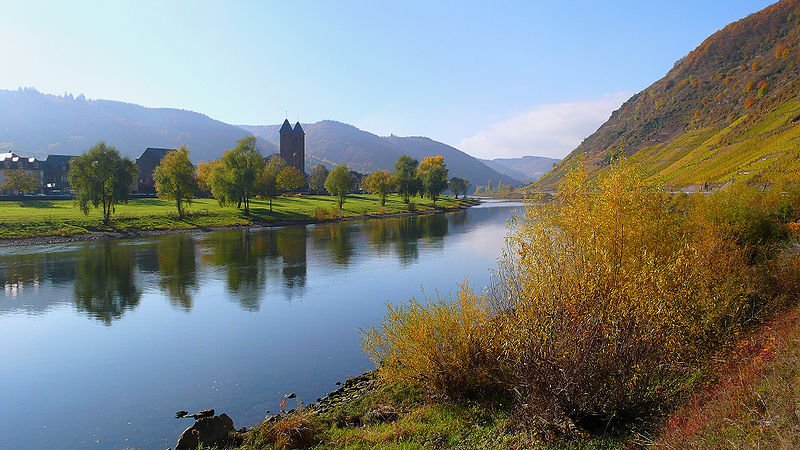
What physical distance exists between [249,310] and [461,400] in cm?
1780

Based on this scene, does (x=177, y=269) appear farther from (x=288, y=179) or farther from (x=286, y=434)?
(x=288, y=179)

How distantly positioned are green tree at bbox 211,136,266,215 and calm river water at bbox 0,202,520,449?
25.4 m

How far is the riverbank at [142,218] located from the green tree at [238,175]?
326cm

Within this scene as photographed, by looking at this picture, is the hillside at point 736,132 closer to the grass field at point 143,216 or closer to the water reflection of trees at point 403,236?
the water reflection of trees at point 403,236

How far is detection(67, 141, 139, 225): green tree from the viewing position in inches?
2435

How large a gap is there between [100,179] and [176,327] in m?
48.0

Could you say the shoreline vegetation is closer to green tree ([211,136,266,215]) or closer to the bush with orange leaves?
the bush with orange leaves

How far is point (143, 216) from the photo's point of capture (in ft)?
226

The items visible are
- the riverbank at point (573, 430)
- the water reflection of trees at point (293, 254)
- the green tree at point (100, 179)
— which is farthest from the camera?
the green tree at point (100, 179)

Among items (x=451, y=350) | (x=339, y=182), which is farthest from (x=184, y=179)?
(x=451, y=350)

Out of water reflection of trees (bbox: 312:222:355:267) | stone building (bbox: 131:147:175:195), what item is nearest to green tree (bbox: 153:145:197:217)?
water reflection of trees (bbox: 312:222:355:267)

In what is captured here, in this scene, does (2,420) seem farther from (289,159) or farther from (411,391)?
(289,159)

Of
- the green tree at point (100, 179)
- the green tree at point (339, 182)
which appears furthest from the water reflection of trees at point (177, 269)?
the green tree at point (339, 182)

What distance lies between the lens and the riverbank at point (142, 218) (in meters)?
56.2
